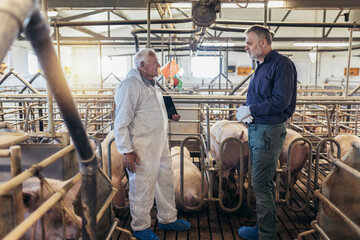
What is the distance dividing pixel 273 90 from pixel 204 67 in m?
18.3

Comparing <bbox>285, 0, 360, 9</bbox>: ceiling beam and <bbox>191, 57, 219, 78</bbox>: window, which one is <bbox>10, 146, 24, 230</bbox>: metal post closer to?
<bbox>285, 0, 360, 9</bbox>: ceiling beam

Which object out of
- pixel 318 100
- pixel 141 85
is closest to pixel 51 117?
pixel 141 85

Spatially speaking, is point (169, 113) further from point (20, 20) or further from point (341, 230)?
point (20, 20)

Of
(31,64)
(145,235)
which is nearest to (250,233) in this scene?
(145,235)

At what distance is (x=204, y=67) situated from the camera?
2038cm

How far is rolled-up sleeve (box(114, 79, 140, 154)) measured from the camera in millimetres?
2502

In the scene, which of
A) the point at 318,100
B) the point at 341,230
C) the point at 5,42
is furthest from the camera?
the point at 318,100

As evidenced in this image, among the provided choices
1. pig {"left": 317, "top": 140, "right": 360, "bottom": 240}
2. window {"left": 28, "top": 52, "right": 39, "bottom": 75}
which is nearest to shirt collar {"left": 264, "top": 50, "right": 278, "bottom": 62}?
pig {"left": 317, "top": 140, "right": 360, "bottom": 240}

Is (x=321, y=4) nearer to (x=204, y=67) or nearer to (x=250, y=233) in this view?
(x=250, y=233)

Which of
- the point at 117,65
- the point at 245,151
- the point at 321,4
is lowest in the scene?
the point at 245,151

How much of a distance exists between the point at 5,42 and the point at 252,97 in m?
2.11

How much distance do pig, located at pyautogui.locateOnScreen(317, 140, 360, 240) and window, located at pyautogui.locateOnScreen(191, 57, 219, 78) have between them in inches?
732

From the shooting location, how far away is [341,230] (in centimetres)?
196

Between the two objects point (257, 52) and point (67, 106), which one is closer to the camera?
point (67, 106)
